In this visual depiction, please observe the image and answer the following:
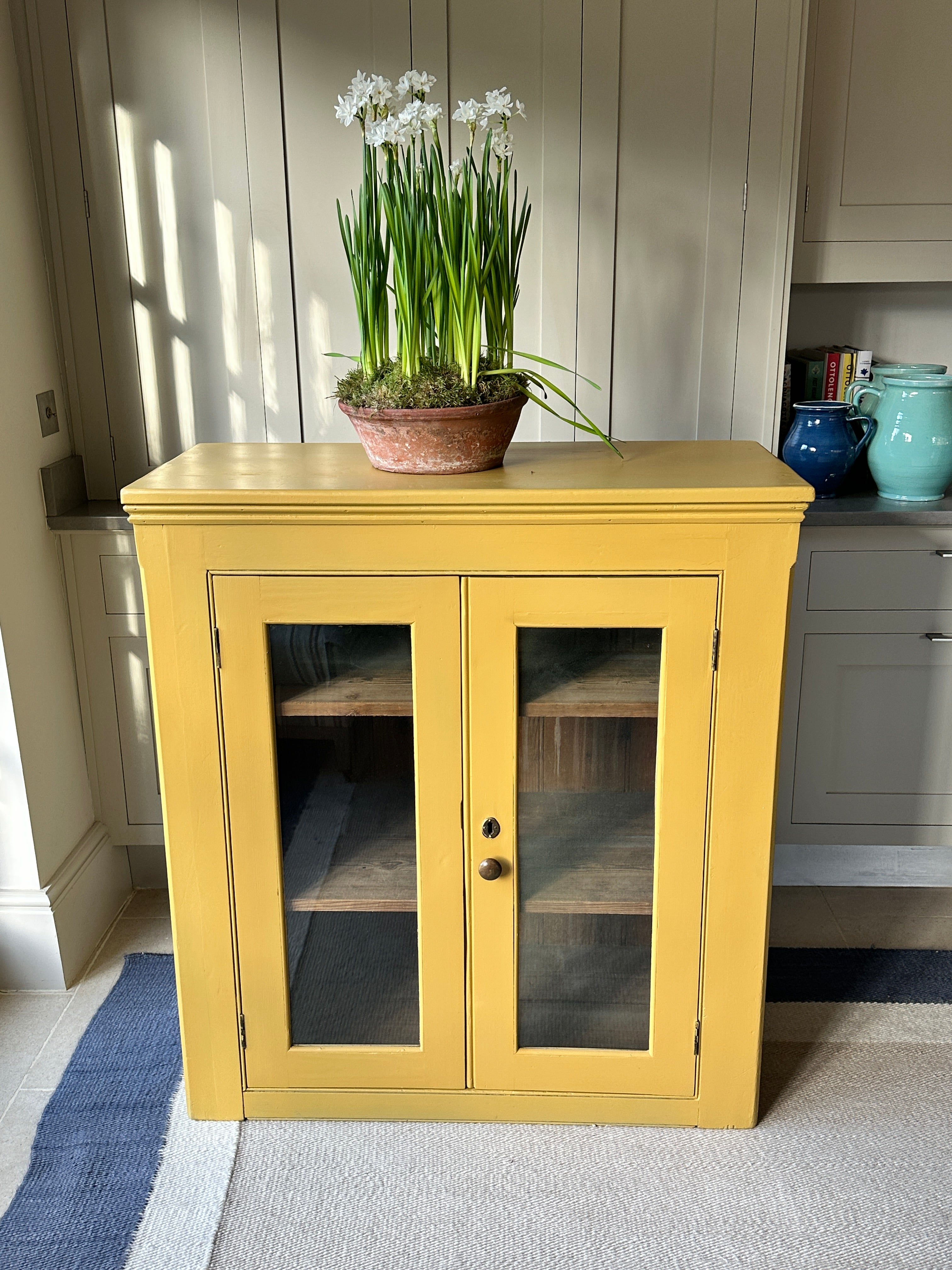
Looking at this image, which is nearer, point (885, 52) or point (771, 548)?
point (771, 548)

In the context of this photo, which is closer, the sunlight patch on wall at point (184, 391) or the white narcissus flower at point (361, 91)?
the white narcissus flower at point (361, 91)

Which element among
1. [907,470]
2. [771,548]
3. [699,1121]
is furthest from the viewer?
[907,470]

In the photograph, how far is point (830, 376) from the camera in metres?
2.64

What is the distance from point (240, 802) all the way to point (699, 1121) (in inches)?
38.5

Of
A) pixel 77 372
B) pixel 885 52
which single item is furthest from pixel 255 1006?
pixel 885 52

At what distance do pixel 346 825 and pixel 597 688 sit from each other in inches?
18.8

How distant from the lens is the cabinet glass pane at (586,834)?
1.65m

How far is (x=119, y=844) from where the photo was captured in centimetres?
258

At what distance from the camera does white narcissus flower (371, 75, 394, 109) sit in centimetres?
152

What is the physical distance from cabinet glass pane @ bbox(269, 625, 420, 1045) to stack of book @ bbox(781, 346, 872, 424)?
1.48m

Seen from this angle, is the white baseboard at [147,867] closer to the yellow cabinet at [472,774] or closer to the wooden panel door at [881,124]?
the yellow cabinet at [472,774]

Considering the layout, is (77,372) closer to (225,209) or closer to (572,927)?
(225,209)

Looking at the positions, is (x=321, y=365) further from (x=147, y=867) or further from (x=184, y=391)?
(x=147, y=867)

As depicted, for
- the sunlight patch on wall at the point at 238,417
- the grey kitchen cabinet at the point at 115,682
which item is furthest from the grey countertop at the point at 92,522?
the sunlight patch on wall at the point at 238,417
